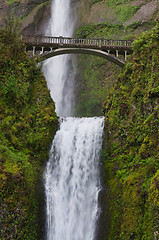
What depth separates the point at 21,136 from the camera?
14.6 meters

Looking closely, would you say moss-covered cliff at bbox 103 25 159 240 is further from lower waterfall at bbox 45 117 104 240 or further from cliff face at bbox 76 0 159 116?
cliff face at bbox 76 0 159 116

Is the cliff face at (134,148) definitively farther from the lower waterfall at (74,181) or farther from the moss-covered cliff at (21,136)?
the moss-covered cliff at (21,136)

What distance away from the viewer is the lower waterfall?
12.5 m

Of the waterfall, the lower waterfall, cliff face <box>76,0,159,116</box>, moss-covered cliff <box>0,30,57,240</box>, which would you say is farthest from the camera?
the waterfall

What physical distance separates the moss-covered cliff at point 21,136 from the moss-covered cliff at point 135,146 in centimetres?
362

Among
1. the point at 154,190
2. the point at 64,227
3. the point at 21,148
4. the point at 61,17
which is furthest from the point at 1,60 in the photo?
the point at 61,17

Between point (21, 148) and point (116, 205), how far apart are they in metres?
5.76

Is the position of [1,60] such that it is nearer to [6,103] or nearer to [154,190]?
[6,103]

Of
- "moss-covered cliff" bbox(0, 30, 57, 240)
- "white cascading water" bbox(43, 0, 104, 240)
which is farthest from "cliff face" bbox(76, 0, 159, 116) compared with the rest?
"moss-covered cliff" bbox(0, 30, 57, 240)

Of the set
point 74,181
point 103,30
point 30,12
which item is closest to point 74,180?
point 74,181

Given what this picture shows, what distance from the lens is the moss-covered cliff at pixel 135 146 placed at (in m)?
10.5

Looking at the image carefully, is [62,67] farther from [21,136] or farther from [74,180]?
[74,180]

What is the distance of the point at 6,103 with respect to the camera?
15.0 metres

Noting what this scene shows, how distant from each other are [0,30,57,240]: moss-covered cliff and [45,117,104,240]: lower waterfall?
25.3 inches
